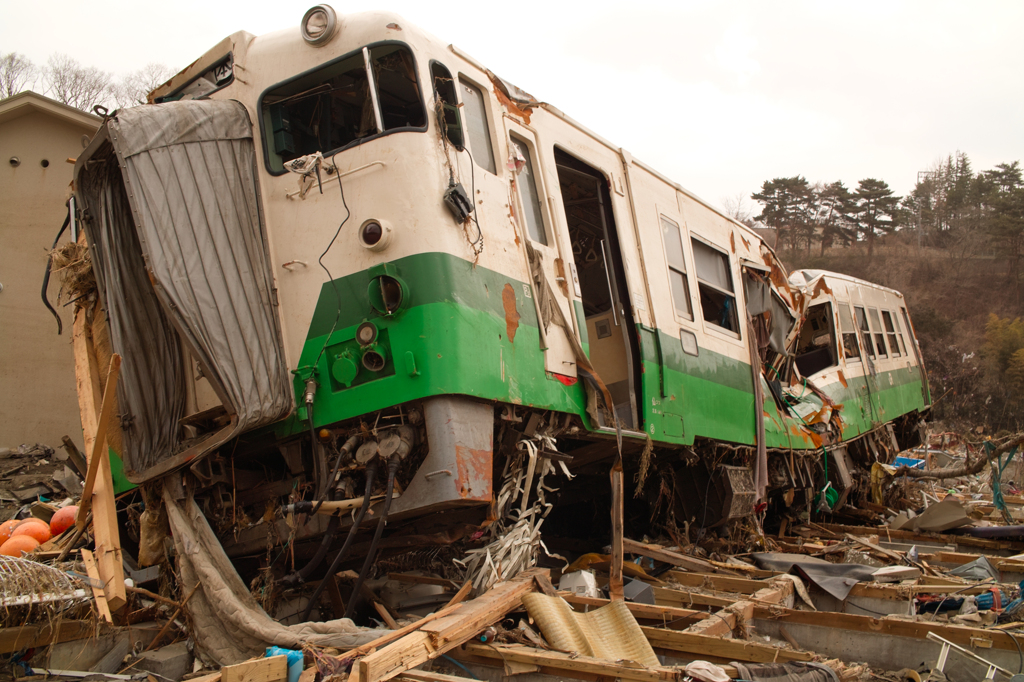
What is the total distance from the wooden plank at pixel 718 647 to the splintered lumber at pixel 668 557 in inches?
82.9

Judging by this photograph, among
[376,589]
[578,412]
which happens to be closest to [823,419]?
[578,412]

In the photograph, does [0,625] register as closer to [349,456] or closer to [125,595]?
[125,595]

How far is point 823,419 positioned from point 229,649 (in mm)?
8313

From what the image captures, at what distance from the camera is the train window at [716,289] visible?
316 inches

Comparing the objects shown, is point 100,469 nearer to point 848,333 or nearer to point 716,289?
point 716,289

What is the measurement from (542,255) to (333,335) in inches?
62.8

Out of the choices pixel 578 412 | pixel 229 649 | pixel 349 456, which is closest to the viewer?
pixel 229 649

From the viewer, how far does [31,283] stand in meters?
11.2

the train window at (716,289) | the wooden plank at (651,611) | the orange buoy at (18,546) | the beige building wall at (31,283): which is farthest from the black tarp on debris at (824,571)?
the beige building wall at (31,283)

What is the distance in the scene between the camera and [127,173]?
4.42m

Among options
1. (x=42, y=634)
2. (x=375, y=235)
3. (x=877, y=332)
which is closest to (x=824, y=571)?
(x=375, y=235)

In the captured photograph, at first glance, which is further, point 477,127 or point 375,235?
point 477,127

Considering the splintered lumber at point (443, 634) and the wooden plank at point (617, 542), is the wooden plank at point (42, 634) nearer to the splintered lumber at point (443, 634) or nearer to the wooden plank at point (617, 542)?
the splintered lumber at point (443, 634)

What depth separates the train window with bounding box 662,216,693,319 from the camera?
7134mm
